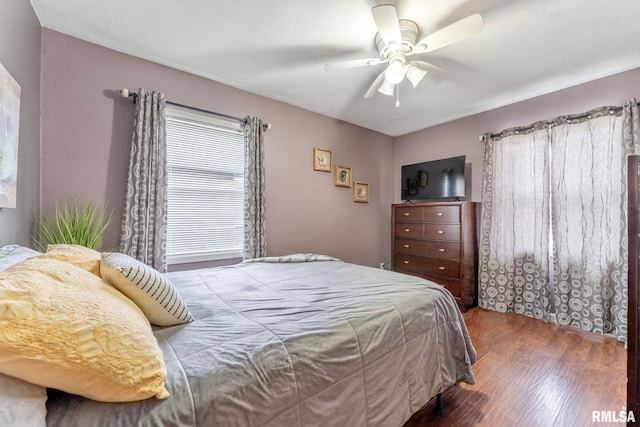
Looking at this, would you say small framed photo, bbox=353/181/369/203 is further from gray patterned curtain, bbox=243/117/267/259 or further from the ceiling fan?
the ceiling fan

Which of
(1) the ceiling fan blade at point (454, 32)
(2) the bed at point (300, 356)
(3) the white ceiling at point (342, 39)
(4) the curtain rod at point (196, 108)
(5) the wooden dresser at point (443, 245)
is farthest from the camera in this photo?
(5) the wooden dresser at point (443, 245)

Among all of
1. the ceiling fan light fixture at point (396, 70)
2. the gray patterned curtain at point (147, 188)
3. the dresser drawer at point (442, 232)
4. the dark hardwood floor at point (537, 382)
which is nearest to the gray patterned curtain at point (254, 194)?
the gray patterned curtain at point (147, 188)

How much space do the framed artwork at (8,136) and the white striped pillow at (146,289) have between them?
2.79ft

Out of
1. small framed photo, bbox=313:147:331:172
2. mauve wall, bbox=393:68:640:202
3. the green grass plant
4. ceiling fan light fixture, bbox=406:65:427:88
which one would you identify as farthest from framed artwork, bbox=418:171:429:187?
the green grass plant

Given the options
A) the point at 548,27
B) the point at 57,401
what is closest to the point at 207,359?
the point at 57,401

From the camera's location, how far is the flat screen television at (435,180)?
3439mm

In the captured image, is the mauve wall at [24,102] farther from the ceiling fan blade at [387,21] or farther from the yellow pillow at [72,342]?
the ceiling fan blade at [387,21]

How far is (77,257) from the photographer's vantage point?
1.13 metres

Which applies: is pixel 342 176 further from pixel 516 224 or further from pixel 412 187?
pixel 516 224

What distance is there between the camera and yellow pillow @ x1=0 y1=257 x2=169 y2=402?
0.54m

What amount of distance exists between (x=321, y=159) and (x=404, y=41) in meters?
1.84

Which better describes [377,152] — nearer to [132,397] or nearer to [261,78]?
[261,78]

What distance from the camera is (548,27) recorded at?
6.31 feet

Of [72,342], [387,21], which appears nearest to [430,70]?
[387,21]
